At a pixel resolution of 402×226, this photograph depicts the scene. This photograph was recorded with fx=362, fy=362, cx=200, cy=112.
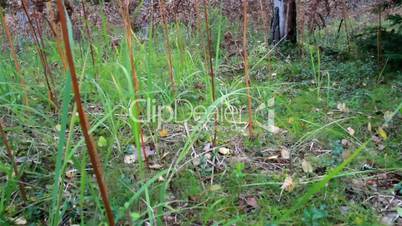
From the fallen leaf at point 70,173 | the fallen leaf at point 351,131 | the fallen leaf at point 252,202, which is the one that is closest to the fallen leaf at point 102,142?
the fallen leaf at point 70,173

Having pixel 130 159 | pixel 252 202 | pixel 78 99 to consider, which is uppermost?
pixel 78 99

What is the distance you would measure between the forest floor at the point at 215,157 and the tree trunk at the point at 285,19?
117cm

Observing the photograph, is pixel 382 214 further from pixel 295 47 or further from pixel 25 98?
pixel 295 47

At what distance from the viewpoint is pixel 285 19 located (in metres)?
3.55

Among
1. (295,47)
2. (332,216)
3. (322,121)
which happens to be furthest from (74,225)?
(295,47)

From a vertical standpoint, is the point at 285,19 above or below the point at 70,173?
above

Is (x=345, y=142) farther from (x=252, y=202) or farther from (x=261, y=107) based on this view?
(x=252, y=202)

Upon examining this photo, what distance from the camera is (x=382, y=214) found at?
4.20ft

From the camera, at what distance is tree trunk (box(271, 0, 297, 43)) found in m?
3.52

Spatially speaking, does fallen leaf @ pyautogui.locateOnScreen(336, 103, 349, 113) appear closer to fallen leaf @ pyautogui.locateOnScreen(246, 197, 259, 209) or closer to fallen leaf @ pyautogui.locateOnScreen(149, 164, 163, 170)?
fallen leaf @ pyautogui.locateOnScreen(246, 197, 259, 209)

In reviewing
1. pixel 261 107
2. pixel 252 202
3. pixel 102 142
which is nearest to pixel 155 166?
pixel 102 142

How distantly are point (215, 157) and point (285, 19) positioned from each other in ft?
7.83

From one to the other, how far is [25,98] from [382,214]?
67.0 inches

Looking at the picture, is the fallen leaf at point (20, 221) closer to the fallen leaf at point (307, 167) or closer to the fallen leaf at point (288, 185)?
the fallen leaf at point (288, 185)
